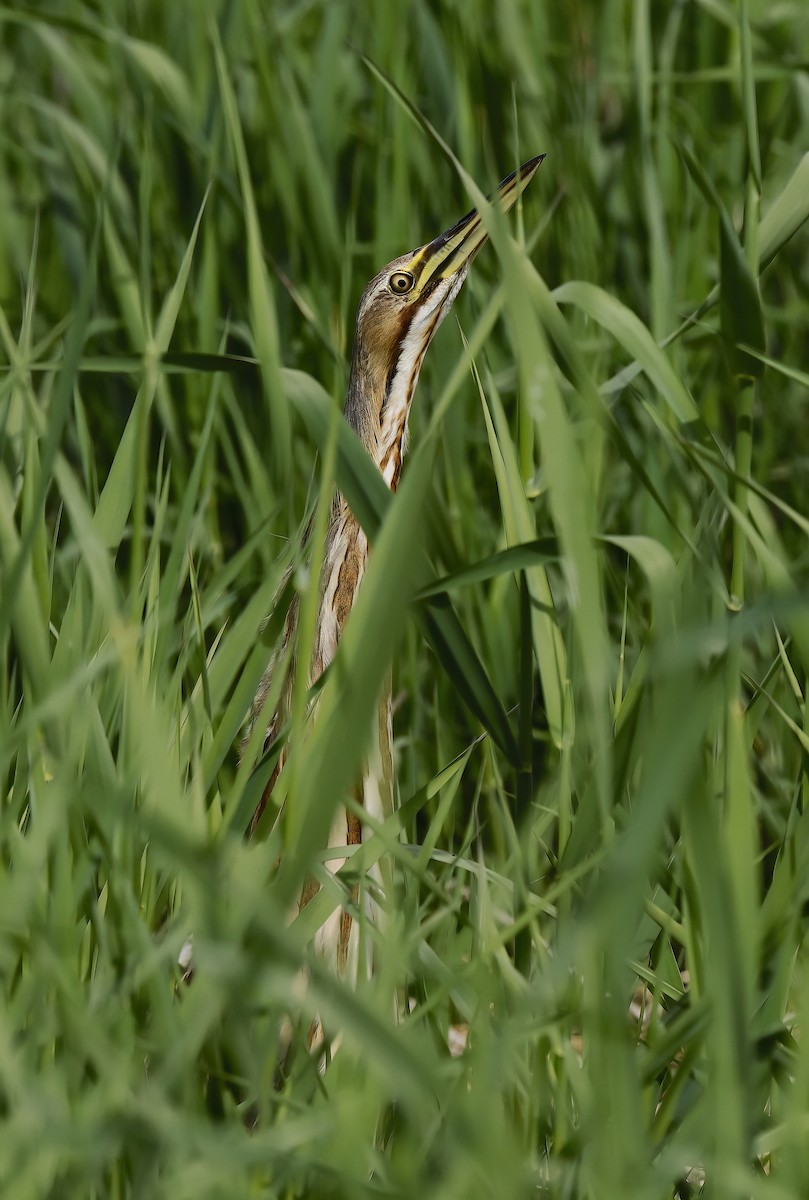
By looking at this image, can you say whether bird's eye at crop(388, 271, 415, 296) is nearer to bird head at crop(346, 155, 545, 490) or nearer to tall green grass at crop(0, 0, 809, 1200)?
bird head at crop(346, 155, 545, 490)

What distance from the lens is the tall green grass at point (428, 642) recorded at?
89 cm

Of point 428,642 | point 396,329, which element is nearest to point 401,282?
point 396,329

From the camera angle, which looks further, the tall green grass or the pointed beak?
the pointed beak

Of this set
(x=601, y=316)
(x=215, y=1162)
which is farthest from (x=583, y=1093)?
(x=601, y=316)

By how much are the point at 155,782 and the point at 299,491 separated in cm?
144

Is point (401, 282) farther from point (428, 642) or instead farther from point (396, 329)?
point (428, 642)

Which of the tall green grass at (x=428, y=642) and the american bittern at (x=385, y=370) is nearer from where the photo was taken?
the tall green grass at (x=428, y=642)

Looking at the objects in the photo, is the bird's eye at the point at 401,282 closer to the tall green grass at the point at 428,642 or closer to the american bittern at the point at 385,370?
the american bittern at the point at 385,370

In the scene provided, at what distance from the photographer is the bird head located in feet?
6.86

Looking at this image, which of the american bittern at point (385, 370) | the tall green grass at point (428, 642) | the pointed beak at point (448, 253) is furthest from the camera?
the pointed beak at point (448, 253)

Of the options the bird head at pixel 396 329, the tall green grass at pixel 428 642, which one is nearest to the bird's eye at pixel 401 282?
the bird head at pixel 396 329

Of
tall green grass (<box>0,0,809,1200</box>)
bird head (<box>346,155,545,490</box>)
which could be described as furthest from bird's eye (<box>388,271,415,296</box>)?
tall green grass (<box>0,0,809,1200</box>)

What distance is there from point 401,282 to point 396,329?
2.7 inches

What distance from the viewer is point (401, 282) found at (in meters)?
2.14
